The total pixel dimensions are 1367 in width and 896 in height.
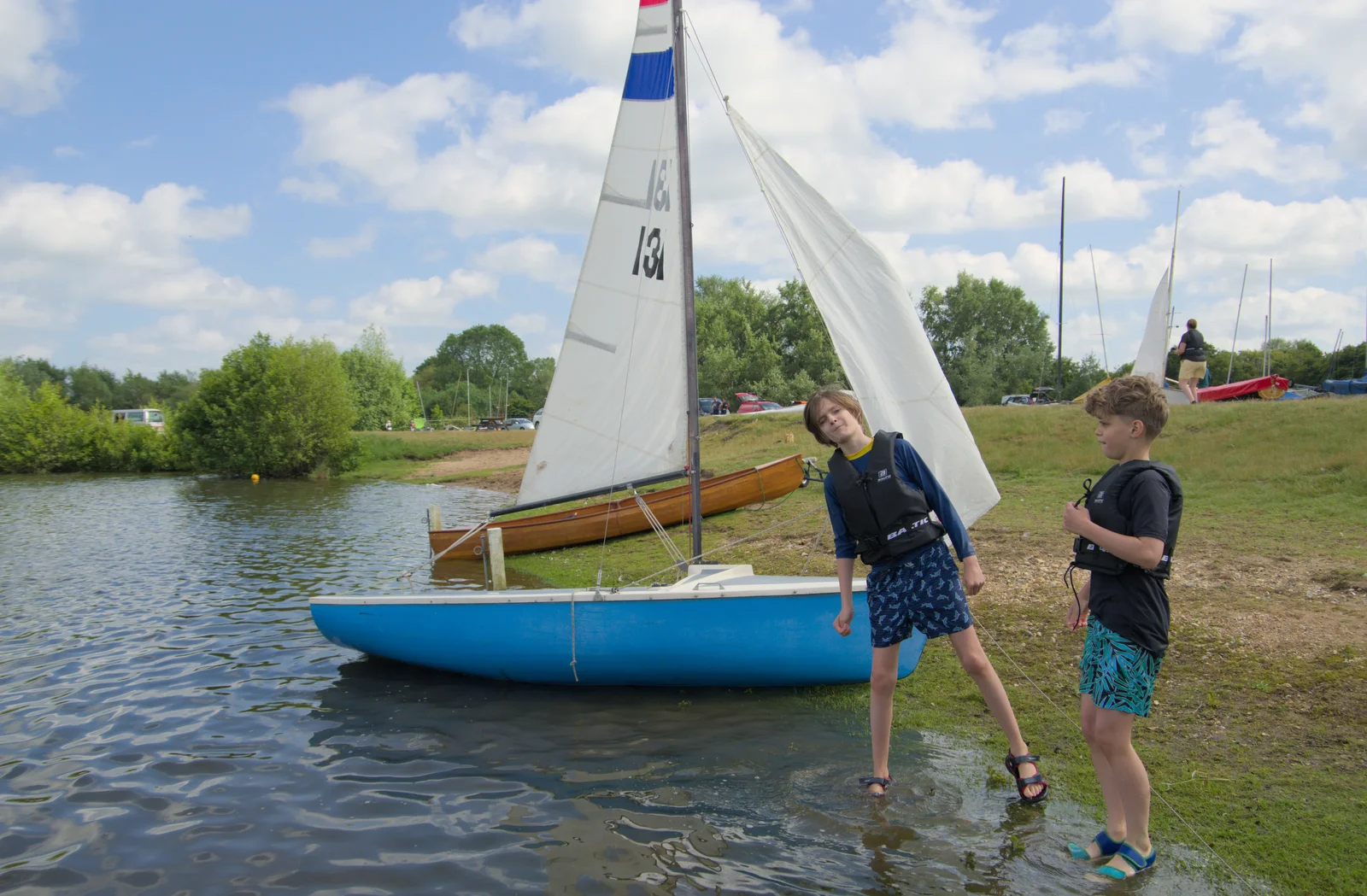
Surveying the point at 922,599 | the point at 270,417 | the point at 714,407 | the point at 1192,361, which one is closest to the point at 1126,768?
the point at 922,599

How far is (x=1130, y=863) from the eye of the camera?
3621 millimetres

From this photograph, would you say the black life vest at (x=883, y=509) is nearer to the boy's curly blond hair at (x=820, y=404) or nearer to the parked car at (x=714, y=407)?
the boy's curly blond hair at (x=820, y=404)

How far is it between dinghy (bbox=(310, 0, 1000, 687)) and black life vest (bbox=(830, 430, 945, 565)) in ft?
4.21

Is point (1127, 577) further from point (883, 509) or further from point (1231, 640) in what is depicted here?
point (1231, 640)

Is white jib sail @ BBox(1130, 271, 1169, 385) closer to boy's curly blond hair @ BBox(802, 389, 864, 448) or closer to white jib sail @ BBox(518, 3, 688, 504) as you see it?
white jib sail @ BBox(518, 3, 688, 504)

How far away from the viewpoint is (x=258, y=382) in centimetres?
4009

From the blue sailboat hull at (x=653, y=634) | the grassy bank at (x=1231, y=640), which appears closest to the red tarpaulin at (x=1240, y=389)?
the grassy bank at (x=1231, y=640)

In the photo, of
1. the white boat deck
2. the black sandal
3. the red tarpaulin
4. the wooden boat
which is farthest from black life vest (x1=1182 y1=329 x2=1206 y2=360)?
the black sandal

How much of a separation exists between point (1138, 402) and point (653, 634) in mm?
3886

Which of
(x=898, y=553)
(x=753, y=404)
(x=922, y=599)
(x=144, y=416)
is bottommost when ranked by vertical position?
(x=922, y=599)

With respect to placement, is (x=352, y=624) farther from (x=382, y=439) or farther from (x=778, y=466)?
(x=382, y=439)

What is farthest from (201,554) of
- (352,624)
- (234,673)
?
(352,624)

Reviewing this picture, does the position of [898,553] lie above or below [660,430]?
below

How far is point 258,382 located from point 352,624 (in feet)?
123
